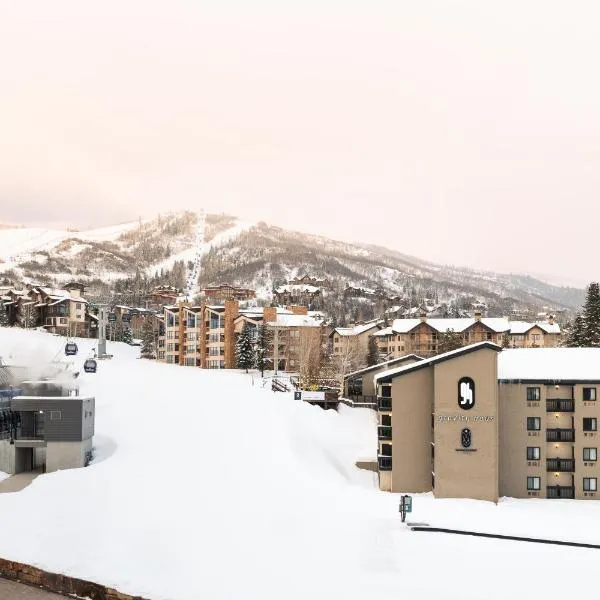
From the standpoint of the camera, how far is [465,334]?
91250 mm

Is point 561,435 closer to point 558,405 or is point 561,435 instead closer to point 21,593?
point 558,405

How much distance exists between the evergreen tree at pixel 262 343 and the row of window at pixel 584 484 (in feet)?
114

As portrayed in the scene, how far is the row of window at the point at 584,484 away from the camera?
38562 mm

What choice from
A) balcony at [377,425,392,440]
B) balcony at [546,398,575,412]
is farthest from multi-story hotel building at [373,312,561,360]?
balcony at [377,425,392,440]

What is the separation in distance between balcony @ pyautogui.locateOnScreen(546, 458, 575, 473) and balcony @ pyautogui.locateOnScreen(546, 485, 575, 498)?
1034 millimetres

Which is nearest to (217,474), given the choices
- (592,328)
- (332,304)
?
(592,328)

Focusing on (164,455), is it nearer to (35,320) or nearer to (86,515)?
(86,515)

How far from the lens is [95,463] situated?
109 feet

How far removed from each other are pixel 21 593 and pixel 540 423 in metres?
31.9

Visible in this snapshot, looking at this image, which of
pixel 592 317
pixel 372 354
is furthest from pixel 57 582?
pixel 372 354

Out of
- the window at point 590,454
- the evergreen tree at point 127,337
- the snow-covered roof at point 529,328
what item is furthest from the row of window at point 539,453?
the evergreen tree at point 127,337

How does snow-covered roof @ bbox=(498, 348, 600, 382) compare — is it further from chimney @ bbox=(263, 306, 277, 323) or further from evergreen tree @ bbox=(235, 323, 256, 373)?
chimney @ bbox=(263, 306, 277, 323)

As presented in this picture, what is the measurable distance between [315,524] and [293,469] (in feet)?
24.0

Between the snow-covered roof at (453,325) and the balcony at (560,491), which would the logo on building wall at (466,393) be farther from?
the snow-covered roof at (453,325)
